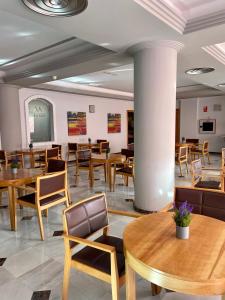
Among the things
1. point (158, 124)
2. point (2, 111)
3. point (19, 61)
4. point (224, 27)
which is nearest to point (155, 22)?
point (224, 27)

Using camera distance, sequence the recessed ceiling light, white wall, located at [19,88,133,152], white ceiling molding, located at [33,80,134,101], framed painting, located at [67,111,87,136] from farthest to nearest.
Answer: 1. framed painting, located at [67,111,87,136]
2. white wall, located at [19,88,133,152]
3. white ceiling molding, located at [33,80,134,101]
4. the recessed ceiling light

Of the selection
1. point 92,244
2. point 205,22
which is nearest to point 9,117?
point 205,22

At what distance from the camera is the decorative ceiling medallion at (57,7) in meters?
2.15

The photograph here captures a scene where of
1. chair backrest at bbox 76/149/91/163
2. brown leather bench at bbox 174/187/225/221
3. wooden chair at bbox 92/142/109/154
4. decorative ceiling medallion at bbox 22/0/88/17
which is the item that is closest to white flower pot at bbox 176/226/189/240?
brown leather bench at bbox 174/187/225/221

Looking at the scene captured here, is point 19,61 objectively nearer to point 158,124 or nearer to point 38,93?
point 38,93

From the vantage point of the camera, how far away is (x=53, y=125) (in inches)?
295

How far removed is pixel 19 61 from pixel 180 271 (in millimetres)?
5034

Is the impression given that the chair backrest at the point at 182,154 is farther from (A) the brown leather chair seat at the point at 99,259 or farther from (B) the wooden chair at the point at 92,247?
(A) the brown leather chair seat at the point at 99,259

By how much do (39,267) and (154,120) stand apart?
7.39ft

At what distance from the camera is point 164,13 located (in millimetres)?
2426

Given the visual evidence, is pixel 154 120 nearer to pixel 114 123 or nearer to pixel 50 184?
pixel 50 184

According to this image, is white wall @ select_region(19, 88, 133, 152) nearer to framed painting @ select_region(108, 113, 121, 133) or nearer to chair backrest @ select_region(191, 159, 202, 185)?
framed painting @ select_region(108, 113, 121, 133)

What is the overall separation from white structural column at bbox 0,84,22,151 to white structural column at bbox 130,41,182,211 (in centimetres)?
405

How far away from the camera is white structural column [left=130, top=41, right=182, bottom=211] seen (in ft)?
10.3
